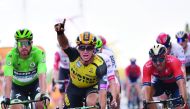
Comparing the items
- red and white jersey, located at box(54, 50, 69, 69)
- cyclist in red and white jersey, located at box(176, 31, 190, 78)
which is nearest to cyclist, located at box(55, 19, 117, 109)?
cyclist in red and white jersey, located at box(176, 31, 190, 78)

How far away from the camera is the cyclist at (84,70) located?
9.42m

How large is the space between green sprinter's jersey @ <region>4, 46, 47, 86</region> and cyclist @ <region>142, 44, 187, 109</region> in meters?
1.91

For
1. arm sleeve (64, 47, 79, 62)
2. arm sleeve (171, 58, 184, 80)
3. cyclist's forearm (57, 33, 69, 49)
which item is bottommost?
arm sleeve (171, 58, 184, 80)

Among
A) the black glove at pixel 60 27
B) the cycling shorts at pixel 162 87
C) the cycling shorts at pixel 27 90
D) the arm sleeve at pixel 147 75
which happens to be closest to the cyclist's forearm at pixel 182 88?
the arm sleeve at pixel 147 75

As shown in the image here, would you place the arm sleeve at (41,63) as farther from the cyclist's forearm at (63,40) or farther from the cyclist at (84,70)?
the cyclist's forearm at (63,40)

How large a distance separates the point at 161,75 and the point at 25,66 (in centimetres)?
258

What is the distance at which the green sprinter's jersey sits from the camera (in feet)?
33.2

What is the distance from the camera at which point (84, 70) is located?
9.75 meters

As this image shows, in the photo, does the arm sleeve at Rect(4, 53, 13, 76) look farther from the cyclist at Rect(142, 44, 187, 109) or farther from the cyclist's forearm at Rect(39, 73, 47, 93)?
the cyclist at Rect(142, 44, 187, 109)

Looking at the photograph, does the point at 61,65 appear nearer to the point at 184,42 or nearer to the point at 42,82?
the point at 184,42

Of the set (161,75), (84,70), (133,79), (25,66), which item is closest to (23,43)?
(25,66)

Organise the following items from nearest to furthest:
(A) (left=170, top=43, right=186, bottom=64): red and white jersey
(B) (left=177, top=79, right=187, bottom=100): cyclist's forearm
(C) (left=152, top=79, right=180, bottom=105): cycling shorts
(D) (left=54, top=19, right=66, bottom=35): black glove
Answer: (D) (left=54, top=19, right=66, bottom=35): black glove, (B) (left=177, top=79, right=187, bottom=100): cyclist's forearm, (C) (left=152, top=79, right=180, bottom=105): cycling shorts, (A) (left=170, top=43, right=186, bottom=64): red and white jersey

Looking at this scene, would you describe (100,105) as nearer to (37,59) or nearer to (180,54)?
(37,59)

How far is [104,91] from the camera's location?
916 cm
